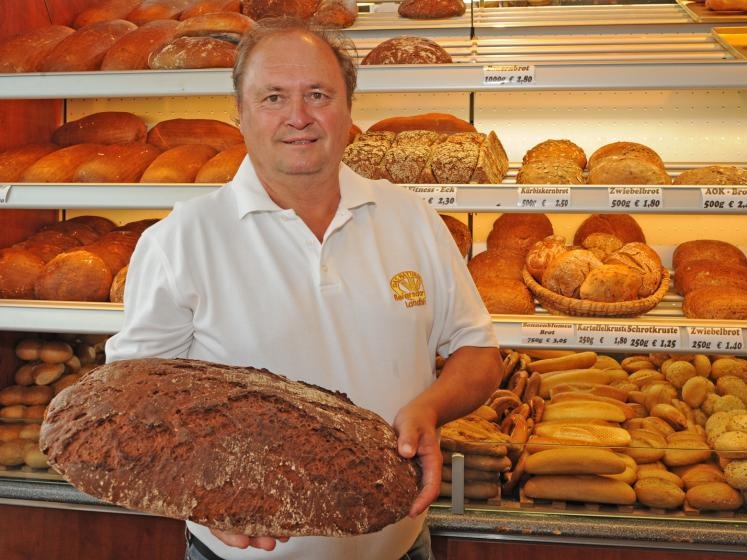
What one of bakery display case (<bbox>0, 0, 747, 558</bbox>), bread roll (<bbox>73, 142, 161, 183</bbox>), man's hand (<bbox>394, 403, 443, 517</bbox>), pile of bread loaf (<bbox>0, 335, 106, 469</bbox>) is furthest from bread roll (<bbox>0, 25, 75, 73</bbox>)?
man's hand (<bbox>394, 403, 443, 517</bbox>)

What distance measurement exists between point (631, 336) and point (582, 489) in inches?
15.9

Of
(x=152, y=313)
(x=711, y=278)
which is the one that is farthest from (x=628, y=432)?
(x=152, y=313)

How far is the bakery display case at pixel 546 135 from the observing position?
7.20ft

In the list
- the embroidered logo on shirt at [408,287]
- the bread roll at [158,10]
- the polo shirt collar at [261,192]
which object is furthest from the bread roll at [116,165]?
the embroidered logo on shirt at [408,287]

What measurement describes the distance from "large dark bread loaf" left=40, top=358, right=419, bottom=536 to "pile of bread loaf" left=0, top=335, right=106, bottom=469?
1325mm

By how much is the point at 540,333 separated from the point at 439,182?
1.70 feet

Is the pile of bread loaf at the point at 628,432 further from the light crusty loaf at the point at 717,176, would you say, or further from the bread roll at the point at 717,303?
the light crusty loaf at the point at 717,176

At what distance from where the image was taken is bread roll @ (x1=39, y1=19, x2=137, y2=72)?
2.71 metres

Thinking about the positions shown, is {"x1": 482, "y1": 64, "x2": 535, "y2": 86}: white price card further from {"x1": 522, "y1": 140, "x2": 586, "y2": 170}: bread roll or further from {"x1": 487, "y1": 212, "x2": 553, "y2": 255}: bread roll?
{"x1": 487, "y1": 212, "x2": 553, "y2": 255}: bread roll

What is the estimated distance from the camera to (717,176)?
7.70 ft

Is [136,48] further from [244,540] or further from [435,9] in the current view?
[244,540]

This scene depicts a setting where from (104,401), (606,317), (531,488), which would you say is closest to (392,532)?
(104,401)

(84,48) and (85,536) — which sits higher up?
(84,48)

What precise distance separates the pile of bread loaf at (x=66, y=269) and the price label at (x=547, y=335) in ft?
3.84
